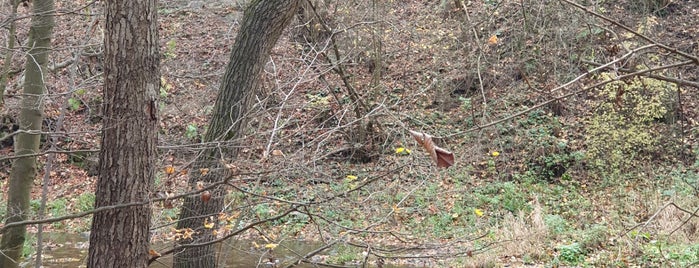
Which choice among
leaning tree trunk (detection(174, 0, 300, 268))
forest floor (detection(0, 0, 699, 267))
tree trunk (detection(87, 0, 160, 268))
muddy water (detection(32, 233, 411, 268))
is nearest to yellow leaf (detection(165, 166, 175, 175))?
forest floor (detection(0, 0, 699, 267))

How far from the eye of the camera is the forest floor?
6.31 m

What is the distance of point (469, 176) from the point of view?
43.0 ft

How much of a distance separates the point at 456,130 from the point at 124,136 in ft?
34.0

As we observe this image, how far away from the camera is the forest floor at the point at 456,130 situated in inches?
248

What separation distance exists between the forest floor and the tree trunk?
1226 millimetres

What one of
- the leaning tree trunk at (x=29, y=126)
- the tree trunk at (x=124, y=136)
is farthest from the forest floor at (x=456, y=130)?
the tree trunk at (x=124, y=136)

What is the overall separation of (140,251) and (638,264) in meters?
7.00

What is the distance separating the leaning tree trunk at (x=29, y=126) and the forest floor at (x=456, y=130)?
0.78 feet

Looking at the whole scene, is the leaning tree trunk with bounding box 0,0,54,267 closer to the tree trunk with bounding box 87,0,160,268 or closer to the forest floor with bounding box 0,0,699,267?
the forest floor with bounding box 0,0,699,267

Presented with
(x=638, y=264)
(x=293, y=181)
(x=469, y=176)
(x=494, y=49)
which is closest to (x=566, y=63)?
(x=494, y=49)

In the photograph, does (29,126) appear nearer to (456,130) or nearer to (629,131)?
(456,130)

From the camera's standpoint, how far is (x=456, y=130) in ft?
42.3

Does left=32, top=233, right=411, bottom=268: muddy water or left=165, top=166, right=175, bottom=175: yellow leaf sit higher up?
left=165, top=166, right=175, bottom=175: yellow leaf

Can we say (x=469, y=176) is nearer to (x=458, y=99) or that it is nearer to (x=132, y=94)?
(x=458, y=99)
